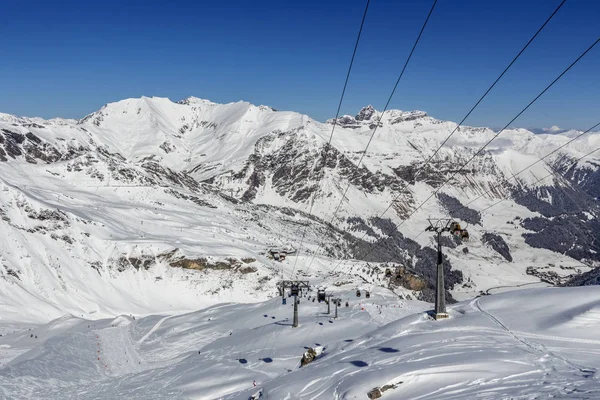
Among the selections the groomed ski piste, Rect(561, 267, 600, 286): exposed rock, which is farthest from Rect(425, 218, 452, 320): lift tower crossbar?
Rect(561, 267, 600, 286): exposed rock

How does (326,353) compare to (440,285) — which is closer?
(440,285)

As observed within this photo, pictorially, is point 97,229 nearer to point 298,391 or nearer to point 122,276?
point 122,276

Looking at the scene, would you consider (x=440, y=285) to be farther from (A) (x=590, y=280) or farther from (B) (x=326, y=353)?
(A) (x=590, y=280)

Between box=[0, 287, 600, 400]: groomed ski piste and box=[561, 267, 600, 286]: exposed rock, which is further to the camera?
box=[561, 267, 600, 286]: exposed rock

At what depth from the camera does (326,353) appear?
112 feet

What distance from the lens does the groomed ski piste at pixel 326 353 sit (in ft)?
68.5

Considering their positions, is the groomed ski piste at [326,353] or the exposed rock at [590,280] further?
the exposed rock at [590,280]

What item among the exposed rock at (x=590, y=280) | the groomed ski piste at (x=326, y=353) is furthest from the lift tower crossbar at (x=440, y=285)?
the exposed rock at (x=590, y=280)

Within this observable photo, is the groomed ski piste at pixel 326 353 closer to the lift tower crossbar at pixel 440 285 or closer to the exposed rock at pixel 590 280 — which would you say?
the lift tower crossbar at pixel 440 285

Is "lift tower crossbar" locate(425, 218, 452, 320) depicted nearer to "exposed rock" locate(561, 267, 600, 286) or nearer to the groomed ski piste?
the groomed ski piste

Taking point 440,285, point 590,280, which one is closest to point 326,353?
point 440,285

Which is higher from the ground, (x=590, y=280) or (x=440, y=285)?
(x=440, y=285)

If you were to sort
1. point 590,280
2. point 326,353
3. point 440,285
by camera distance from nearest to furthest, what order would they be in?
point 440,285 → point 326,353 → point 590,280

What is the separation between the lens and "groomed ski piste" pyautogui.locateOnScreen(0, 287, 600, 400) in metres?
20.9
